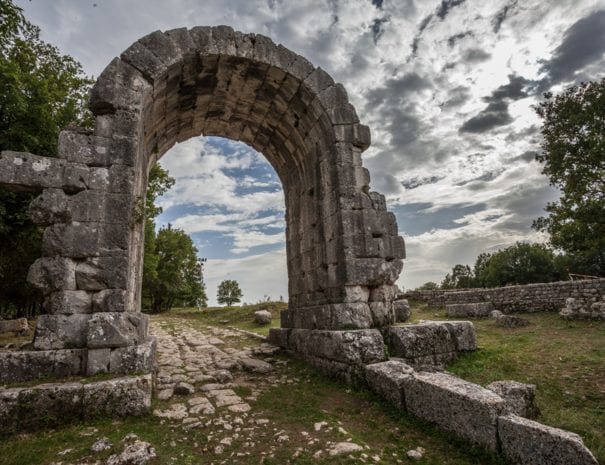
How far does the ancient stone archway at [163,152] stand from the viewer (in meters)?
4.69

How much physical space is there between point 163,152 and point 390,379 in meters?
7.33

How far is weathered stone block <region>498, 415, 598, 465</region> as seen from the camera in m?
2.59

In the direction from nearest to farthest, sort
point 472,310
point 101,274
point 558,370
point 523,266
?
point 101,274, point 558,370, point 472,310, point 523,266

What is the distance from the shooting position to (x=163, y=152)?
865 cm

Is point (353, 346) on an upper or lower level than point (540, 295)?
lower

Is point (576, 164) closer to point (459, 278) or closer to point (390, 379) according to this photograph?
point (390, 379)

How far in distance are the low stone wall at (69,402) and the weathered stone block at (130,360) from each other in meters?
0.31

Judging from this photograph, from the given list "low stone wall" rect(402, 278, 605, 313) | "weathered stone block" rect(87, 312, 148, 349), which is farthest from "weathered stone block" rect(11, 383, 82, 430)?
"low stone wall" rect(402, 278, 605, 313)

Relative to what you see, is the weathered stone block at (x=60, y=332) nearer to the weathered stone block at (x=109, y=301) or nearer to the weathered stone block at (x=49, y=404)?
the weathered stone block at (x=109, y=301)

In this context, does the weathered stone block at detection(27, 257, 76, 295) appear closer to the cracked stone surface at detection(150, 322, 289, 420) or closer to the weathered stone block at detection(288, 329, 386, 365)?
the cracked stone surface at detection(150, 322, 289, 420)

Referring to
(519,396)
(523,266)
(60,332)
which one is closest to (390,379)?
(519,396)

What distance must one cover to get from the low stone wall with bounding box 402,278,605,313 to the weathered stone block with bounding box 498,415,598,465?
38.6ft

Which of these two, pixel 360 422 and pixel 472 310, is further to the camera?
pixel 472 310

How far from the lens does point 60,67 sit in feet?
43.5
